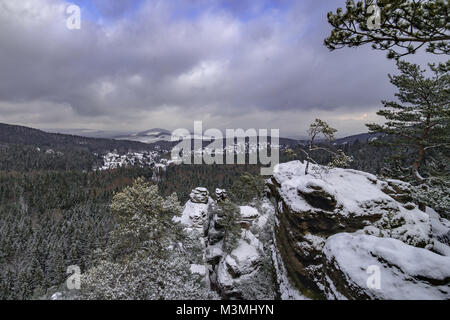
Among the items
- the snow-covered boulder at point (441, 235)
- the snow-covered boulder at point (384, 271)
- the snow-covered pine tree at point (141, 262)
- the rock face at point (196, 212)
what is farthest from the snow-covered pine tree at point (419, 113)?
the rock face at point (196, 212)

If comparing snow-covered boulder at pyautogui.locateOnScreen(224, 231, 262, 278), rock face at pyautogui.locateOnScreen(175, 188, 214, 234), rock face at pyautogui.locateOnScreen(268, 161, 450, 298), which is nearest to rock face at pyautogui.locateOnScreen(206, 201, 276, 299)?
snow-covered boulder at pyautogui.locateOnScreen(224, 231, 262, 278)

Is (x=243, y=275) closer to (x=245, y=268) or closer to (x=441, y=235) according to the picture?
(x=245, y=268)

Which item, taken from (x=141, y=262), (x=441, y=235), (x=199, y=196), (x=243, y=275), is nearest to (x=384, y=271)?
(x=441, y=235)

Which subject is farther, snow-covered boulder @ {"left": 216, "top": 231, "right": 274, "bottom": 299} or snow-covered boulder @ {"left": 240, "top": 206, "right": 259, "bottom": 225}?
snow-covered boulder @ {"left": 240, "top": 206, "right": 259, "bottom": 225}

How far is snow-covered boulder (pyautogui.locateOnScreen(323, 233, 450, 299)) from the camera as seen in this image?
6438 mm

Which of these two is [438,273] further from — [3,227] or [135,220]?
[3,227]

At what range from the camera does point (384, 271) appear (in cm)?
709

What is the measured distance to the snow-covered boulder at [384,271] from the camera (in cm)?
644

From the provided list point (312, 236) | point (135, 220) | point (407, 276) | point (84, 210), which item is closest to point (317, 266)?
point (312, 236)

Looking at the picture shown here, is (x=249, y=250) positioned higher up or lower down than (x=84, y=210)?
higher up

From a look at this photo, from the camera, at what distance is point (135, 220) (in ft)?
46.6

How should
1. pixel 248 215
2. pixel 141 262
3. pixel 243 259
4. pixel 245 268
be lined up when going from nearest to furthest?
pixel 141 262, pixel 245 268, pixel 243 259, pixel 248 215

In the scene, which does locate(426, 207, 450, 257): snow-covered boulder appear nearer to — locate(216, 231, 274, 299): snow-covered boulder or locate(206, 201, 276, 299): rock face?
locate(206, 201, 276, 299): rock face
